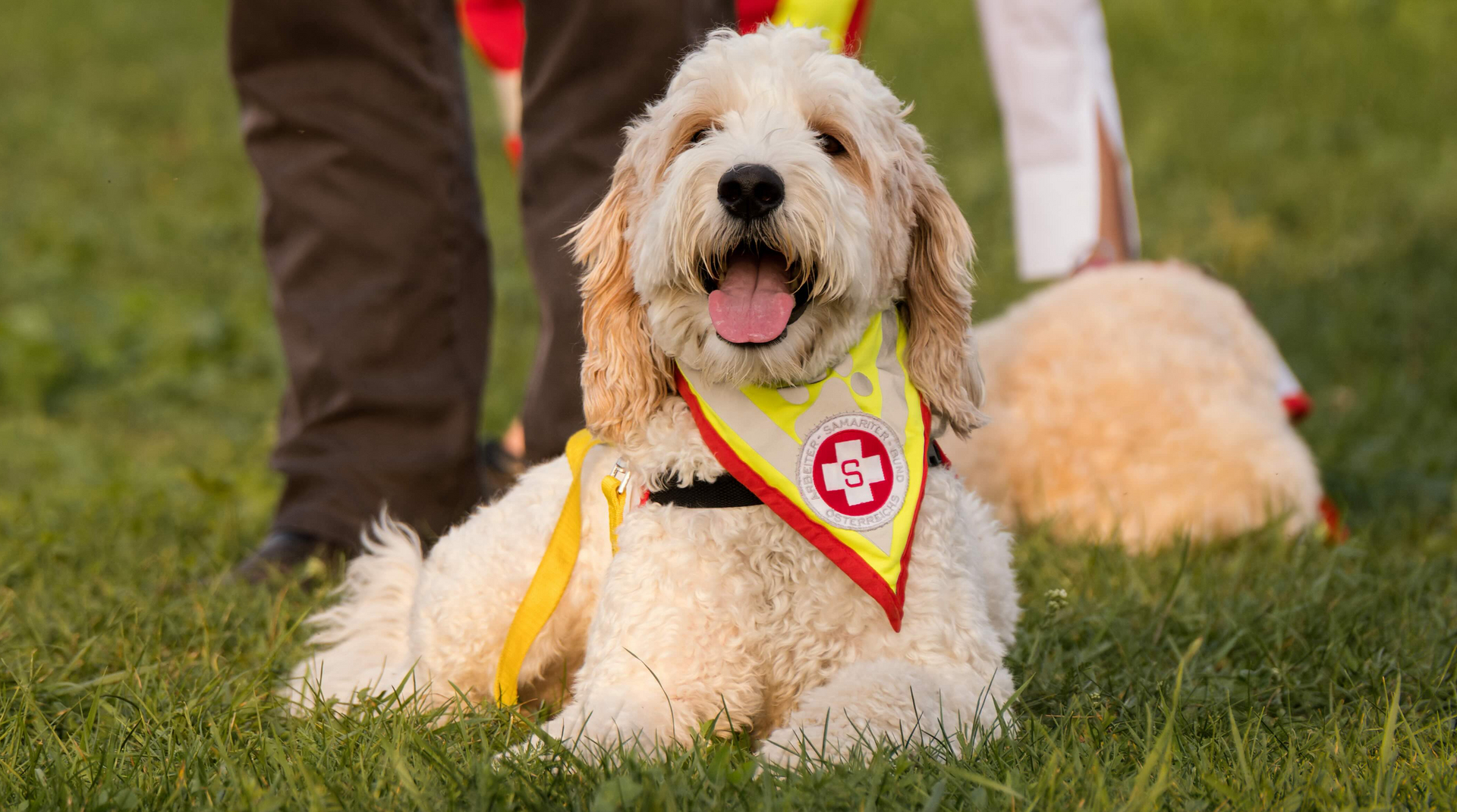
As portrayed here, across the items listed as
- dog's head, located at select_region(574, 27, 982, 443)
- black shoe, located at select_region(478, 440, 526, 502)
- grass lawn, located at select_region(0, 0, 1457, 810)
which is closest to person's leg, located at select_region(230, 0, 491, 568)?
grass lawn, located at select_region(0, 0, 1457, 810)

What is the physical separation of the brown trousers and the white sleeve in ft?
5.76

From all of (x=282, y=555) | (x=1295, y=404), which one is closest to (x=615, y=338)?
(x=282, y=555)

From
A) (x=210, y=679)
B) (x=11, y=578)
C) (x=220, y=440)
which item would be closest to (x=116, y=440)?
(x=220, y=440)

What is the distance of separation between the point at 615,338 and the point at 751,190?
0.44 metres

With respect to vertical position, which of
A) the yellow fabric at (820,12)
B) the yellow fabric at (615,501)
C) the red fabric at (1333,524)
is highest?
the yellow fabric at (820,12)

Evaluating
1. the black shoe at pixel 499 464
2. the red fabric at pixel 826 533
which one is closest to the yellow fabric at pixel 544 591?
the red fabric at pixel 826 533

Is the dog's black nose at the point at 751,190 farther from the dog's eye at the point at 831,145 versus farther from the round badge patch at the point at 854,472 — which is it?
the round badge patch at the point at 854,472

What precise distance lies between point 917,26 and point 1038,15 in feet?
33.1

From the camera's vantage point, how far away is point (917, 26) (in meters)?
14.1

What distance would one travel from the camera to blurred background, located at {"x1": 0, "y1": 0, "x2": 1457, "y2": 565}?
4.88 metres

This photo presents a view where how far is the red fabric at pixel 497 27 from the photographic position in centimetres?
553

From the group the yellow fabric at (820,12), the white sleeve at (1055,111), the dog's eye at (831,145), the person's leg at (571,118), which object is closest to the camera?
the dog's eye at (831,145)

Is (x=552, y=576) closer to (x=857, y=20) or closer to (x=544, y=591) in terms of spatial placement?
(x=544, y=591)

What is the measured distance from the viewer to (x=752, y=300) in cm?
213
